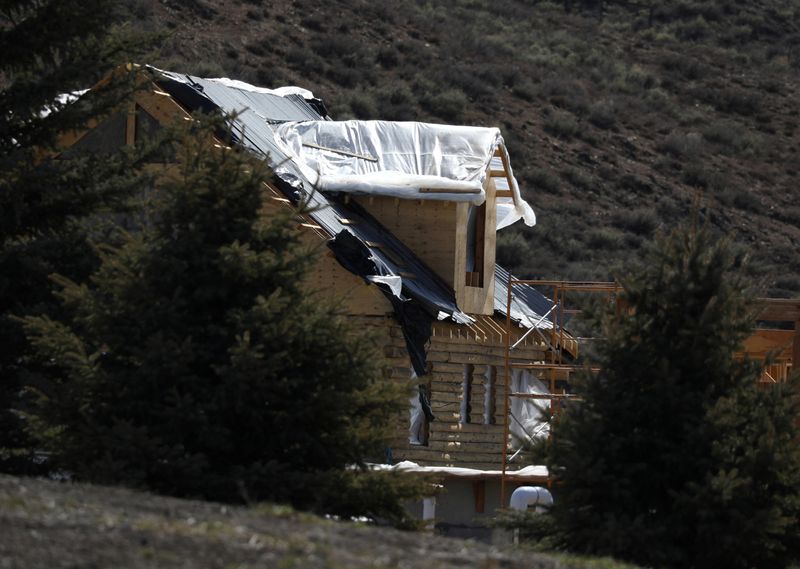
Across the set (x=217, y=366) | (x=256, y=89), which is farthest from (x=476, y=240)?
(x=217, y=366)

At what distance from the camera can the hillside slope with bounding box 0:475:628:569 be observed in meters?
6.94

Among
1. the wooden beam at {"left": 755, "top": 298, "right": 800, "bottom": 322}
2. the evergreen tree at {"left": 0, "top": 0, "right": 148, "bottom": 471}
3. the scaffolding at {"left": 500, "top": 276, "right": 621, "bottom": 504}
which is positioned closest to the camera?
the evergreen tree at {"left": 0, "top": 0, "right": 148, "bottom": 471}

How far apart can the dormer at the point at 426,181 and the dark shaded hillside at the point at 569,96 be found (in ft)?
54.9

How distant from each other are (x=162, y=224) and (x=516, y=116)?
41397mm

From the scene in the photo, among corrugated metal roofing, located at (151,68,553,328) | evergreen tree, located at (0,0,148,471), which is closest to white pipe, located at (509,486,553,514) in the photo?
evergreen tree, located at (0,0,148,471)

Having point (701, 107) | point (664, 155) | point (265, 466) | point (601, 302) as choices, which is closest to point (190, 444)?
point (265, 466)

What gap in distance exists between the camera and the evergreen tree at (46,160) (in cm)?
1485

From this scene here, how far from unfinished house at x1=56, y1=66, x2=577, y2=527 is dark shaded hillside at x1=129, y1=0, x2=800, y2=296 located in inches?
660

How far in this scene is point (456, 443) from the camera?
21375 mm

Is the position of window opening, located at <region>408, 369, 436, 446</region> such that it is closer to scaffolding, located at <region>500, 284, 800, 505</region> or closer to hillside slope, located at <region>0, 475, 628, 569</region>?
scaffolding, located at <region>500, 284, 800, 505</region>

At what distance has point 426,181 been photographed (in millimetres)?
21094

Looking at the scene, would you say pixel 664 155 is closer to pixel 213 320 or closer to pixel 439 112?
pixel 439 112

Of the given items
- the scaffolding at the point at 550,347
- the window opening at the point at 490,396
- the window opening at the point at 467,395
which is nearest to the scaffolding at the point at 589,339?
the scaffolding at the point at 550,347

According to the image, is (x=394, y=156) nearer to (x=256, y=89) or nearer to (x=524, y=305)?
(x=256, y=89)
